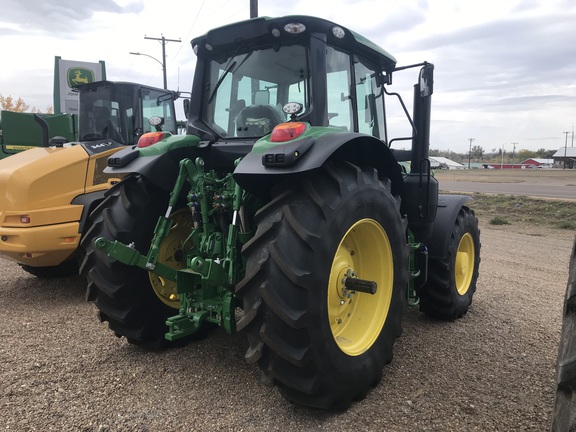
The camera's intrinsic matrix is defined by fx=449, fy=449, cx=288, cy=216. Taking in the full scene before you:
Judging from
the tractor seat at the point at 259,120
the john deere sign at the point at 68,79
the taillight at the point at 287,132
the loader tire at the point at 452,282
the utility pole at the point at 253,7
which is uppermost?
the utility pole at the point at 253,7

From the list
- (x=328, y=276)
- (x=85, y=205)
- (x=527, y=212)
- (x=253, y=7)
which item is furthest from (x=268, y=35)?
(x=527, y=212)

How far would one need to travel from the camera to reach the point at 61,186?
206 inches

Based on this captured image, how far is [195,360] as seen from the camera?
3414 millimetres

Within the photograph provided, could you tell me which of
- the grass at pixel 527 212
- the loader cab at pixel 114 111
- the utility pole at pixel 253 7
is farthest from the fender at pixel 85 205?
the grass at pixel 527 212

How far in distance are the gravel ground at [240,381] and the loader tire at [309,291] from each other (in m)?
0.24

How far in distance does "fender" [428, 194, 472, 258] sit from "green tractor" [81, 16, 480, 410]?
2 cm

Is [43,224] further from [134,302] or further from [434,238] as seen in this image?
[434,238]

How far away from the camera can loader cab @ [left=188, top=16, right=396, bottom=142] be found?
10.2ft

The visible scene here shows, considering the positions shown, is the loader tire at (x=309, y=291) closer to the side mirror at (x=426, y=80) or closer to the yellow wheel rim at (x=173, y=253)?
the yellow wheel rim at (x=173, y=253)

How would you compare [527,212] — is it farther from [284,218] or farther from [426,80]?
[284,218]

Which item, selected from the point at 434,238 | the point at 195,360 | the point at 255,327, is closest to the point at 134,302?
the point at 195,360

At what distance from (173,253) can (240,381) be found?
121 centimetres

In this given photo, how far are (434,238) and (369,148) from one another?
1.52 m

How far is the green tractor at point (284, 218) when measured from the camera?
8.13ft
